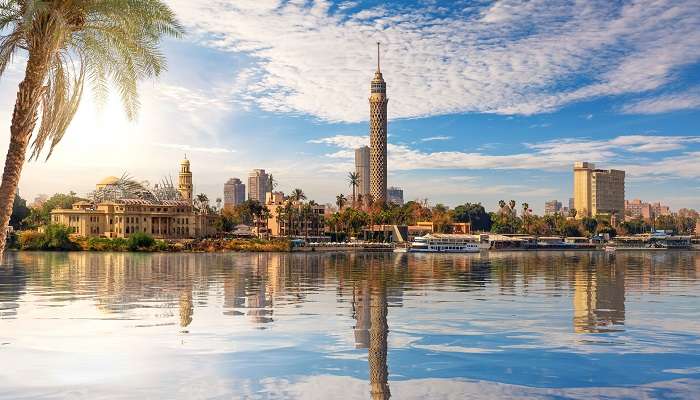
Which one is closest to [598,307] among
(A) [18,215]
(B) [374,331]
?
(B) [374,331]

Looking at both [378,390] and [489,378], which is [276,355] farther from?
[489,378]

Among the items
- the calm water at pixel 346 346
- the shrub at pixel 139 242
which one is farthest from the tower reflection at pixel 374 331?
the shrub at pixel 139 242

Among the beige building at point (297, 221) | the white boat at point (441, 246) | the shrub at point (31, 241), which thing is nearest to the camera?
the shrub at point (31, 241)

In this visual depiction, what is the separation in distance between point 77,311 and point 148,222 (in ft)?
460

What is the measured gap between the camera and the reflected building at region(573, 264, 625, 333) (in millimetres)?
25266

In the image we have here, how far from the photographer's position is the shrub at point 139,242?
134375mm

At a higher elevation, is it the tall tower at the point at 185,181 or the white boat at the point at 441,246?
the tall tower at the point at 185,181

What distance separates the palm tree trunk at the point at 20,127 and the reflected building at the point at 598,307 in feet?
57.3

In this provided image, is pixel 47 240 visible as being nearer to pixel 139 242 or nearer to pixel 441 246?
pixel 139 242

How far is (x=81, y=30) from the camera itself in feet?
63.8

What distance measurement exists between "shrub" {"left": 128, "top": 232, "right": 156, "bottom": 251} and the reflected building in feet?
335

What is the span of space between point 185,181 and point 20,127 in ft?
598

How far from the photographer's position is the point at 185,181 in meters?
196

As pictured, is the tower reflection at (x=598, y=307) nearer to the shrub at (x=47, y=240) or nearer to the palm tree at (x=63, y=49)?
the palm tree at (x=63, y=49)
